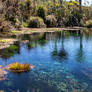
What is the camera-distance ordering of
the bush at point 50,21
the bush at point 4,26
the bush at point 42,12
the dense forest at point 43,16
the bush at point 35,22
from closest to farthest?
Result: the bush at point 4,26 → the dense forest at point 43,16 → the bush at point 35,22 → the bush at point 50,21 → the bush at point 42,12

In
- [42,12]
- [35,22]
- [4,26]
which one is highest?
[42,12]

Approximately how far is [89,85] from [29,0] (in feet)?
211

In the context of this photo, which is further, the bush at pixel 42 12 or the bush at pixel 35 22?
the bush at pixel 42 12

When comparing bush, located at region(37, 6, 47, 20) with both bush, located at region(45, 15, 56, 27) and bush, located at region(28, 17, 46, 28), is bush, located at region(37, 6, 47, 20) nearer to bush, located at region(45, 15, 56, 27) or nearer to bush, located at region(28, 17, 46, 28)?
bush, located at region(45, 15, 56, 27)

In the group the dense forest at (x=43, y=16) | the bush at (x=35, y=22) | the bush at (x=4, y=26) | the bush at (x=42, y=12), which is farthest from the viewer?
the bush at (x=42, y=12)

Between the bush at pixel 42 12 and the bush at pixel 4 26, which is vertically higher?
the bush at pixel 42 12

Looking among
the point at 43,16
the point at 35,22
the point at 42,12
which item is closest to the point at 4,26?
the point at 35,22

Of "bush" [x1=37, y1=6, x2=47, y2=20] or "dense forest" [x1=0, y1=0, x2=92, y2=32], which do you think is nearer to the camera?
"dense forest" [x1=0, y1=0, x2=92, y2=32]

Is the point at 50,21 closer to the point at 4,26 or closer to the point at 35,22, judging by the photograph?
the point at 35,22

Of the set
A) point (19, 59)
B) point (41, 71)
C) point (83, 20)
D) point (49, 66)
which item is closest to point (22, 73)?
point (41, 71)

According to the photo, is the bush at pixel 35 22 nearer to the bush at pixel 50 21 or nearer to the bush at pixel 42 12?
the bush at pixel 50 21

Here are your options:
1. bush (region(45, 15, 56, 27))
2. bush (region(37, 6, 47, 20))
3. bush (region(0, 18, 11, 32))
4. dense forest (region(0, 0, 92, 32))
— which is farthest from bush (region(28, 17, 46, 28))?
bush (region(0, 18, 11, 32))

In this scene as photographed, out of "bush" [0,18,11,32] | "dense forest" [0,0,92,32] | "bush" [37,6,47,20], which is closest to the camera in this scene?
"bush" [0,18,11,32]

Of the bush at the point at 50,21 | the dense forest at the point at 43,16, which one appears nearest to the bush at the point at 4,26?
the dense forest at the point at 43,16
